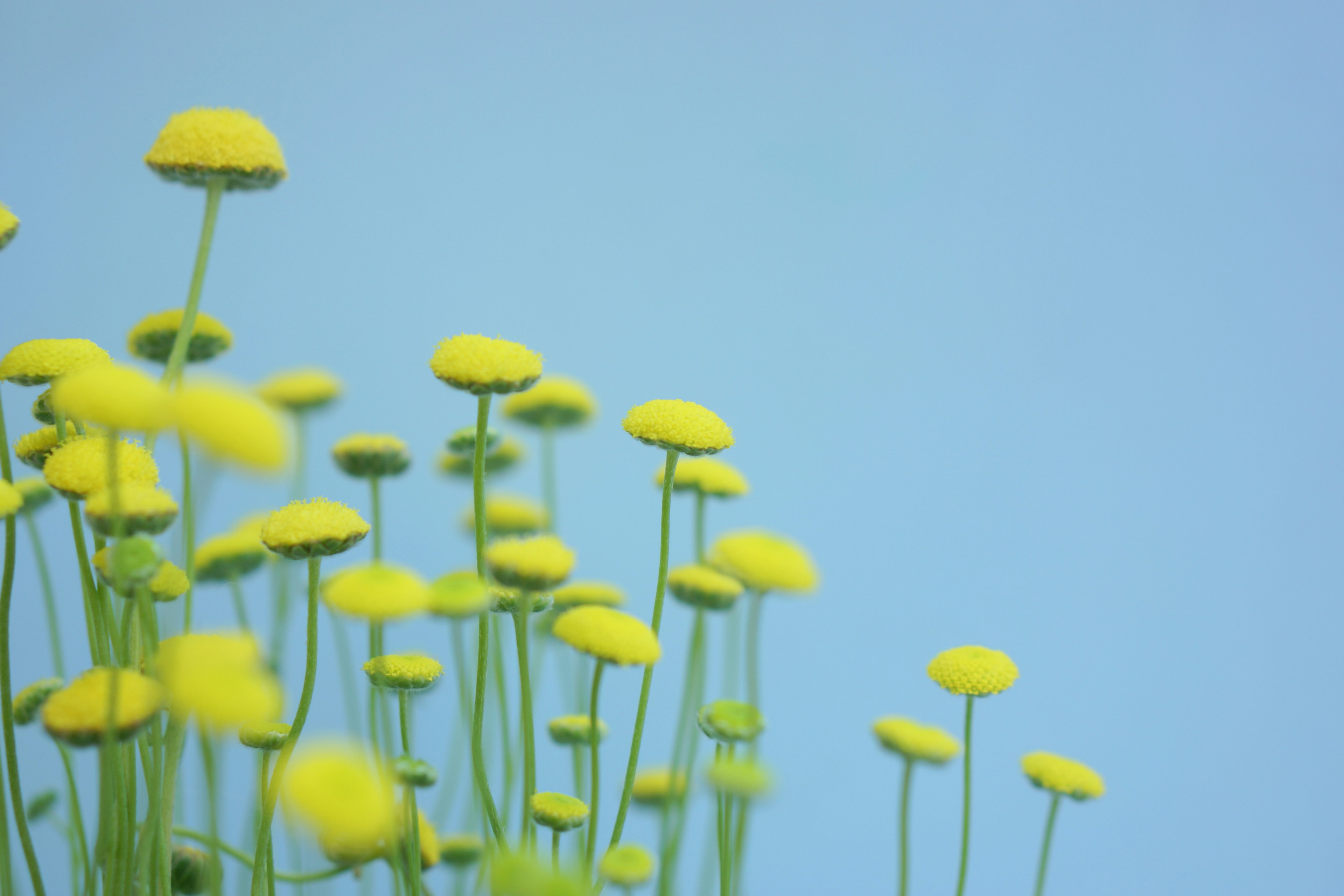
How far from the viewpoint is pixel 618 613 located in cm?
42

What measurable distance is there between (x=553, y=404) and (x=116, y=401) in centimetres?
43

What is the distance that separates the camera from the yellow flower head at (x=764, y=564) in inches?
16.2

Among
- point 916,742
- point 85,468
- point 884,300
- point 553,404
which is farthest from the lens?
point 884,300

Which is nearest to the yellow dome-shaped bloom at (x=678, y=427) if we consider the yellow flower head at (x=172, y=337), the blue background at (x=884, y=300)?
the yellow flower head at (x=172, y=337)

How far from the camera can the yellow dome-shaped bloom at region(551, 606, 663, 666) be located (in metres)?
0.40

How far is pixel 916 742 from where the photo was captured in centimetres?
50


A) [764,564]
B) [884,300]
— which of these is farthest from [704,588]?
[884,300]

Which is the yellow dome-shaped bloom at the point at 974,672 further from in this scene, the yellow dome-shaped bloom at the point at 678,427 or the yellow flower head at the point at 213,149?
the yellow flower head at the point at 213,149

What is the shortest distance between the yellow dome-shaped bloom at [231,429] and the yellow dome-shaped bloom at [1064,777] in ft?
1.65

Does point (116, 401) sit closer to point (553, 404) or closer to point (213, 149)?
point (213, 149)

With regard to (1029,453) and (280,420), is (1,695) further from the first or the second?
(1029,453)

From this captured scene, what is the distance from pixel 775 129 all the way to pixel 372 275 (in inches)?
21.5

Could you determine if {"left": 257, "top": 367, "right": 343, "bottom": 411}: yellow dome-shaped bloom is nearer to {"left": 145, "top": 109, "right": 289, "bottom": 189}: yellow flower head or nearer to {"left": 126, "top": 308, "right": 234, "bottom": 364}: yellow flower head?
{"left": 126, "top": 308, "right": 234, "bottom": 364}: yellow flower head

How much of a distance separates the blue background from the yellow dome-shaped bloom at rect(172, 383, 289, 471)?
78 centimetres
